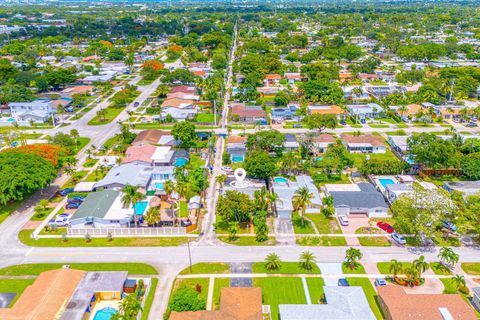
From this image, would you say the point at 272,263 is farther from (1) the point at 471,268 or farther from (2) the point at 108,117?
(2) the point at 108,117

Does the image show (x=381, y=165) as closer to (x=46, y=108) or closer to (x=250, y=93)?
(x=250, y=93)

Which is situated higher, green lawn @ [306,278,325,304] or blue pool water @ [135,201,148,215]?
blue pool water @ [135,201,148,215]

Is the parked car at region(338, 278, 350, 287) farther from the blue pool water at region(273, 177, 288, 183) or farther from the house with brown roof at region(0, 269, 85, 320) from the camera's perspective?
the house with brown roof at region(0, 269, 85, 320)

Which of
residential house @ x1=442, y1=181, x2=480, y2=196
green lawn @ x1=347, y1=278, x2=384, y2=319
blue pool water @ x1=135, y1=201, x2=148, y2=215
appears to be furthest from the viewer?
residential house @ x1=442, y1=181, x2=480, y2=196

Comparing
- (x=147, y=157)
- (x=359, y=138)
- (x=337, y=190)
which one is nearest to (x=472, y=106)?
(x=359, y=138)

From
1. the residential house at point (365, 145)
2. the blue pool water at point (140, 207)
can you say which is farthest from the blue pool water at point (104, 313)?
the residential house at point (365, 145)

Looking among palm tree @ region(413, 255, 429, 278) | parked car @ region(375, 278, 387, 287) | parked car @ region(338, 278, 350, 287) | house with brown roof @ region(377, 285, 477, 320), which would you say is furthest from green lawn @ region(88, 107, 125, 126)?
house with brown roof @ region(377, 285, 477, 320)
